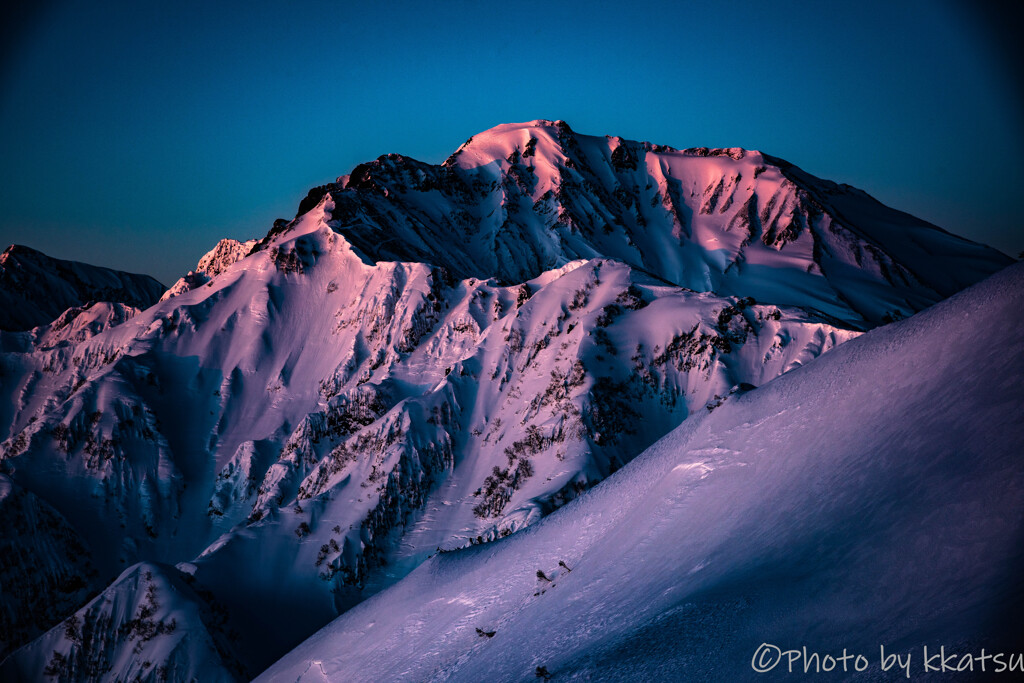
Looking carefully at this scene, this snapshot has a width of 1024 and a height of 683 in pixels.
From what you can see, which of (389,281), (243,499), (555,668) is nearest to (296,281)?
(389,281)

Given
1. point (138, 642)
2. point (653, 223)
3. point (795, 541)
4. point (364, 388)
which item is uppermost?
point (653, 223)

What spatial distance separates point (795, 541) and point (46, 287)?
17646 cm

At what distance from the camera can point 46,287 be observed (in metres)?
148

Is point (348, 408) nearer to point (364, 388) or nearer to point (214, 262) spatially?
point (364, 388)

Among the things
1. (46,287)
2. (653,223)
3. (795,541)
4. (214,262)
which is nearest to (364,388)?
(795,541)

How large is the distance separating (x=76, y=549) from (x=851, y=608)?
70.5m

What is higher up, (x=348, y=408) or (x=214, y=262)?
(x=214, y=262)

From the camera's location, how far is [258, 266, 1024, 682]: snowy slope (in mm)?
6758

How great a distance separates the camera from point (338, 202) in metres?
97.1

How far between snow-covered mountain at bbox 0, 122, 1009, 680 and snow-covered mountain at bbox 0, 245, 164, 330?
38.0 metres

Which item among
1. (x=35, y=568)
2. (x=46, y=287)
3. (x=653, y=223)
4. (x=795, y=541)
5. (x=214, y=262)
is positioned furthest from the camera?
(x=46, y=287)

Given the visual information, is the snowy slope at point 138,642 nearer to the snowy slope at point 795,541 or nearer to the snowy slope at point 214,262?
the snowy slope at point 795,541

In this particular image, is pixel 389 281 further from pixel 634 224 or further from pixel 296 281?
pixel 634 224

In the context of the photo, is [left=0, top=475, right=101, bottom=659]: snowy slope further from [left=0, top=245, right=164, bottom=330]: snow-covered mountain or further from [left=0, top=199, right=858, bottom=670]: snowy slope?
[left=0, top=245, right=164, bottom=330]: snow-covered mountain
